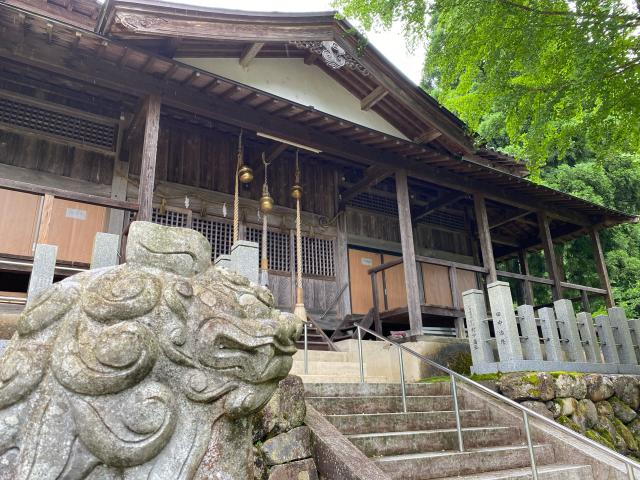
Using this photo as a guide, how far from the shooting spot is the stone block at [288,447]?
3.30 m

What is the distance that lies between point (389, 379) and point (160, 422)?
21.4 ft

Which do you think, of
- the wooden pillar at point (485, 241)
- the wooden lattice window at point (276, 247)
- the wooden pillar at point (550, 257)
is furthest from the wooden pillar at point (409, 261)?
the wooden pillar at point (550, 257)

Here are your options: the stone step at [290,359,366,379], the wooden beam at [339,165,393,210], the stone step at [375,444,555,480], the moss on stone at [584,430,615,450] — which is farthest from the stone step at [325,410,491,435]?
the wooden beam at [339,165,393,210]

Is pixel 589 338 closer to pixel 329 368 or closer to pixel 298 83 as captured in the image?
pixel 329 368

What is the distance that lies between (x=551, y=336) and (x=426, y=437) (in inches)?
151

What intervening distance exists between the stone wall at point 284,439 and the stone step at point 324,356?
398cm

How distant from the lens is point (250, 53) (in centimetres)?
→ 797

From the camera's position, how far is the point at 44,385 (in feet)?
7.03

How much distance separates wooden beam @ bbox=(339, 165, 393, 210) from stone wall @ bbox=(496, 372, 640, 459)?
Answer: 4.77 m

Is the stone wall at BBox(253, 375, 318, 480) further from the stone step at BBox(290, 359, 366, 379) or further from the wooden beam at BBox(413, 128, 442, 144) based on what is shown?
the wooden beam at BBox(413, 128, 442, 144)

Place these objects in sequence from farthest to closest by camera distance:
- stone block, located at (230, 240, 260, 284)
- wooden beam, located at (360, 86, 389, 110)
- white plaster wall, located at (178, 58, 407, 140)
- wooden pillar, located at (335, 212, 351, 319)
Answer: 1. wooden pillar, located at (335, 212, 351, 319)
2. wooden beam, located at (360, 86, 389, 110)
3. white plaster wall, located at (178, 58, 407, 140)
4. stone block, located at (230, 240, 260, 284)

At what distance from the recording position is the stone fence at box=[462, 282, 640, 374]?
7156 millimetres

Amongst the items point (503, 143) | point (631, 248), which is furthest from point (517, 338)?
point (503, 143)

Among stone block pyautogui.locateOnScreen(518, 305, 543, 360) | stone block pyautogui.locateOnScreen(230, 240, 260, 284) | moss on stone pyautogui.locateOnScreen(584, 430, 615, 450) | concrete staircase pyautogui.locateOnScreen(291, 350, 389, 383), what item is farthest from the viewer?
stone block pyautogui.locateOnScreen(518, 305, 543, 360)
